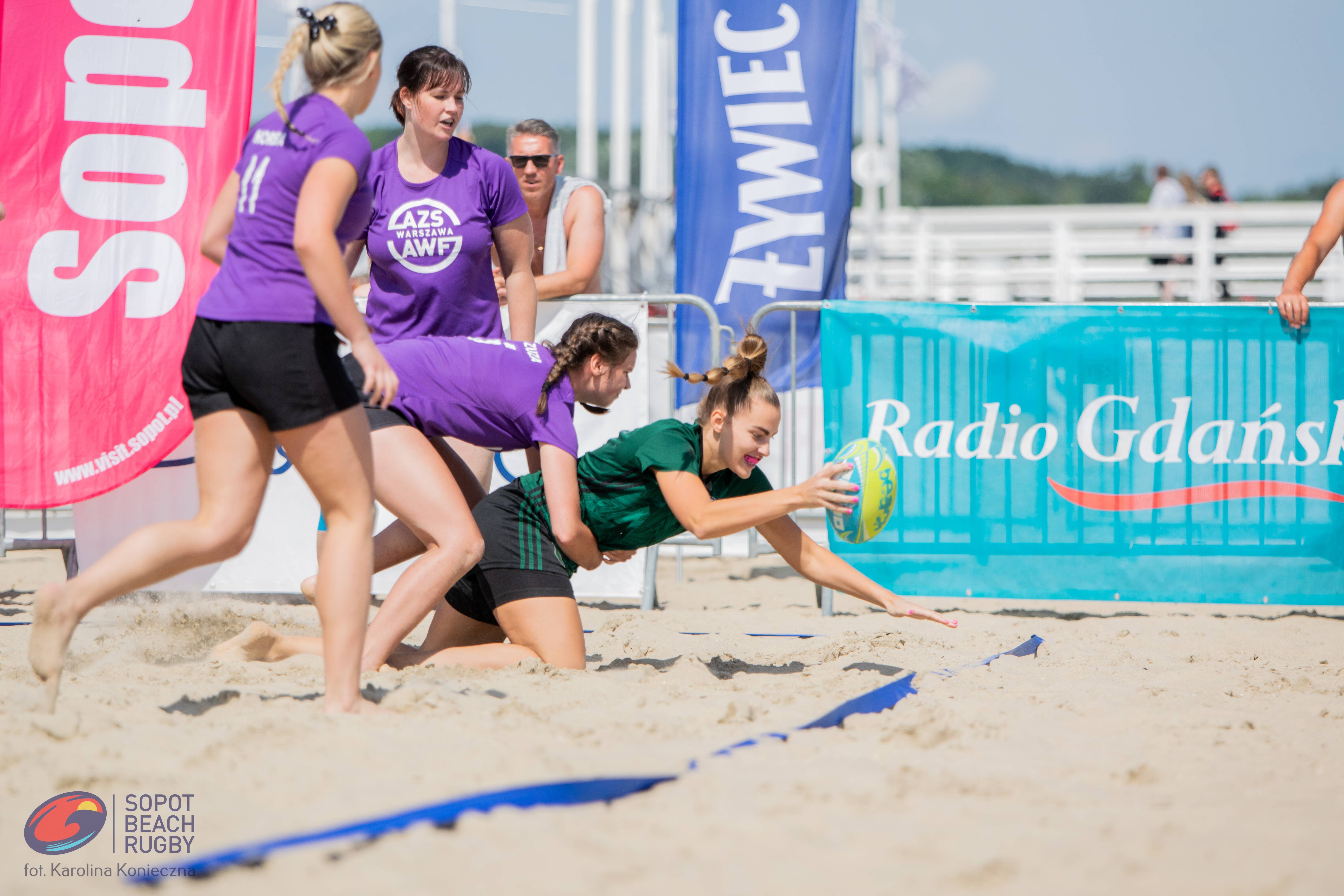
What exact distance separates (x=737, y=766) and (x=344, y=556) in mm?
1148

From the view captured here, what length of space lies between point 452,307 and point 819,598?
2423 mm

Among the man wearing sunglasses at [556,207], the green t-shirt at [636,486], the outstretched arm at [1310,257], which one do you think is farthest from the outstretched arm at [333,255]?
the outstretched arm at [1310,257]

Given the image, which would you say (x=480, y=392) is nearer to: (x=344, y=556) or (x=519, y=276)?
(x=519, y=276)

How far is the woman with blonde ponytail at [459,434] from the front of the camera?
3.59 meters

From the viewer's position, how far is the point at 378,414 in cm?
373

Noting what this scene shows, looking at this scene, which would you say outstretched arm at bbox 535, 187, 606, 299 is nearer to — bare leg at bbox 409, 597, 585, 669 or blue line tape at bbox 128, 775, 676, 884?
bare leg at bbox 409, 597, 585, 669

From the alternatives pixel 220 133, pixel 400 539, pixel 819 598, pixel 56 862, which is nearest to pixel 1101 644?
pixel 819 598

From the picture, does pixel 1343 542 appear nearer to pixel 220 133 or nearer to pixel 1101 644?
pixel 1101 644

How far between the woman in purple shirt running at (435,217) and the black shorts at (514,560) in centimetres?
74

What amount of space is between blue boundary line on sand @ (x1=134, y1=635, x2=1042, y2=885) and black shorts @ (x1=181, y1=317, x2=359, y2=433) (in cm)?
109

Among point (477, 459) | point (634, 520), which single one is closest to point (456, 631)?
point (477, 459)

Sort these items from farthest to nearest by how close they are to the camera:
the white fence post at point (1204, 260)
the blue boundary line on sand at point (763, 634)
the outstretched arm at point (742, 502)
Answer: the white fence post at point (1204, 260) < the blue boundary line on sand at point (763, 634) < the outstretched arm at point (742, 502)

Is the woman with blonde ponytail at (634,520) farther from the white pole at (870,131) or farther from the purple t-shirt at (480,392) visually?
the white pole at (870,131)

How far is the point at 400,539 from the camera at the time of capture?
13.3 ft
